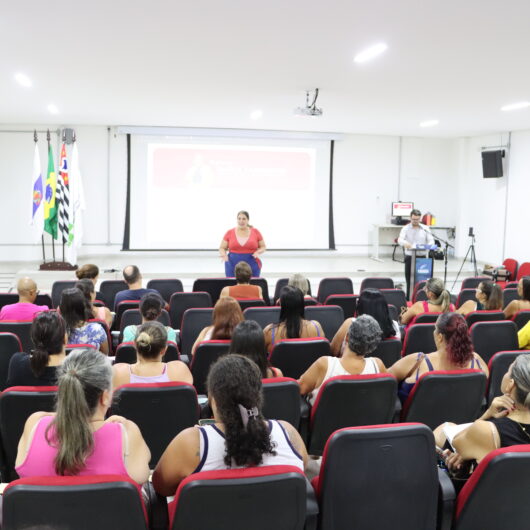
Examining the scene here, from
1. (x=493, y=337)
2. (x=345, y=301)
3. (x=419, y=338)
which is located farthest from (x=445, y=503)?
(x=345, y=301)

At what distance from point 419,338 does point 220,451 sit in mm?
2774

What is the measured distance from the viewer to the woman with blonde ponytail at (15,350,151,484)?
1.87 m

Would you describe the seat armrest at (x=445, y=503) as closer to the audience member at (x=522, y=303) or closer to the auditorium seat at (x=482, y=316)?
the auditorium seat at (x=482, y=316)

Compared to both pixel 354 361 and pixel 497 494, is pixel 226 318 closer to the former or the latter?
pixel 354 361

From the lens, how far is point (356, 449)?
Answer: 201 centimetres

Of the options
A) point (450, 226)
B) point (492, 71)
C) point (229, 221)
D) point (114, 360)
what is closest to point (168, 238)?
point (229, 221)

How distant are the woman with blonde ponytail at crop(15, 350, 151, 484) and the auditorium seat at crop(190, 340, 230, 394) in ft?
5.22

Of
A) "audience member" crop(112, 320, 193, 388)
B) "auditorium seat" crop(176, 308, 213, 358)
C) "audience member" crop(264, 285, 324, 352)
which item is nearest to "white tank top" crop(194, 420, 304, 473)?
"audience member" crop(112, 320, 193, 388)

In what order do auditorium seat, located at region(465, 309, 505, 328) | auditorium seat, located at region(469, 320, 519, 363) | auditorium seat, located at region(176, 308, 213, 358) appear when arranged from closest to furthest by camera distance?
auditorium seat, located at region(469, 320, 519, 363), auditorium seat, located at region(465, 309, 505, 328), auditorium seat, located at region(176, 308, 213, 358)

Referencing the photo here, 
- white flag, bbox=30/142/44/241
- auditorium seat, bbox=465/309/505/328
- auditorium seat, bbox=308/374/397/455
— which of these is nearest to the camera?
auditorium seat, bbox=308/374/397/455

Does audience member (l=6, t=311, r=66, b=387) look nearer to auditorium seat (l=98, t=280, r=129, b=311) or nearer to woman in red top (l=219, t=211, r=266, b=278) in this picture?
auditorium seat (l=98, t=280, r=129, b=311)

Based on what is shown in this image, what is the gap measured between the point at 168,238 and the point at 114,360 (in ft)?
32.4

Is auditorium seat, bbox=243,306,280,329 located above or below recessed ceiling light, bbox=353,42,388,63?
below

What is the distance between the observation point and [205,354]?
3656 millimetres
